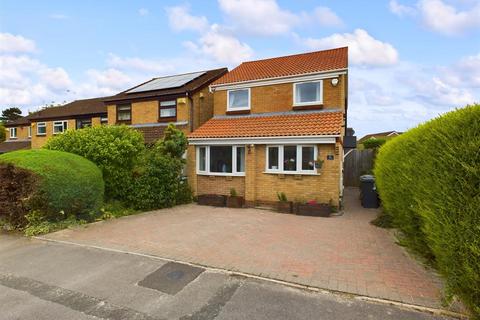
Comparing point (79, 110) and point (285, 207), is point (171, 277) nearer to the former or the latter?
point (285, 207)

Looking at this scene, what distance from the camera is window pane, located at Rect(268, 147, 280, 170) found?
1102 cm

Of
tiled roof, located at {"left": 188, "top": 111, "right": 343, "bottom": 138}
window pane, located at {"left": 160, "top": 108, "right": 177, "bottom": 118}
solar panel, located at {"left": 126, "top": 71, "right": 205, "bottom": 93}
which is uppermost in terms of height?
solar panel, located at {"left": 126, "top": 71, "right": 205, "bottom": 93}

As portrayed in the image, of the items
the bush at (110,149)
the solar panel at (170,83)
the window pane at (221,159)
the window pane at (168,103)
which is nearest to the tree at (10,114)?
the solar panel at (170,83)

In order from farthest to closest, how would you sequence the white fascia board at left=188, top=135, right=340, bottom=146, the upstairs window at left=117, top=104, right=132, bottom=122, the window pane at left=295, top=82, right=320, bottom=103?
the upstairs window at left=117, top=104, right=132, bottom=122 < the window pane at left=295, top=82, right=320, bottom=103 < the white fascia board at left=188, top=135, right=340, bottom=146

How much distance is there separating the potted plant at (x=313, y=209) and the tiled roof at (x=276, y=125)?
8.19 ft

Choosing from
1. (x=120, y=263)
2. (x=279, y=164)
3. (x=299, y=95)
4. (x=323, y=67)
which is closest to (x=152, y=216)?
(x=120, y=263)

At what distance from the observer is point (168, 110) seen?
15.0 meters

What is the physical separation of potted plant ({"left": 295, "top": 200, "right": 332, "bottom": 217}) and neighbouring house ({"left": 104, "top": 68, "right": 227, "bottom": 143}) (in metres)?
7.17

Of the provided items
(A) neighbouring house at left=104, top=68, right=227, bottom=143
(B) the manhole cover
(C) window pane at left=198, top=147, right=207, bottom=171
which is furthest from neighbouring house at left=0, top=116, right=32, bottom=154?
(B) the manhole cover

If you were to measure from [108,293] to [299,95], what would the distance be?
34.9 ft

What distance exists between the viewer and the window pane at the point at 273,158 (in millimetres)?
11016

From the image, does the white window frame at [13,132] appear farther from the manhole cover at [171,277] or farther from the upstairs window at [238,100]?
the manhole cover at [171,277]

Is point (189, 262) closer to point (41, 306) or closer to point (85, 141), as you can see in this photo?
point (41, 306)

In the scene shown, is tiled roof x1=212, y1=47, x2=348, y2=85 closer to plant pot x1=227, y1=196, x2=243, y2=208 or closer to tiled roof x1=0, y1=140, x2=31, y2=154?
plant pot x1=227, y1=196, x2=243, y2=208
